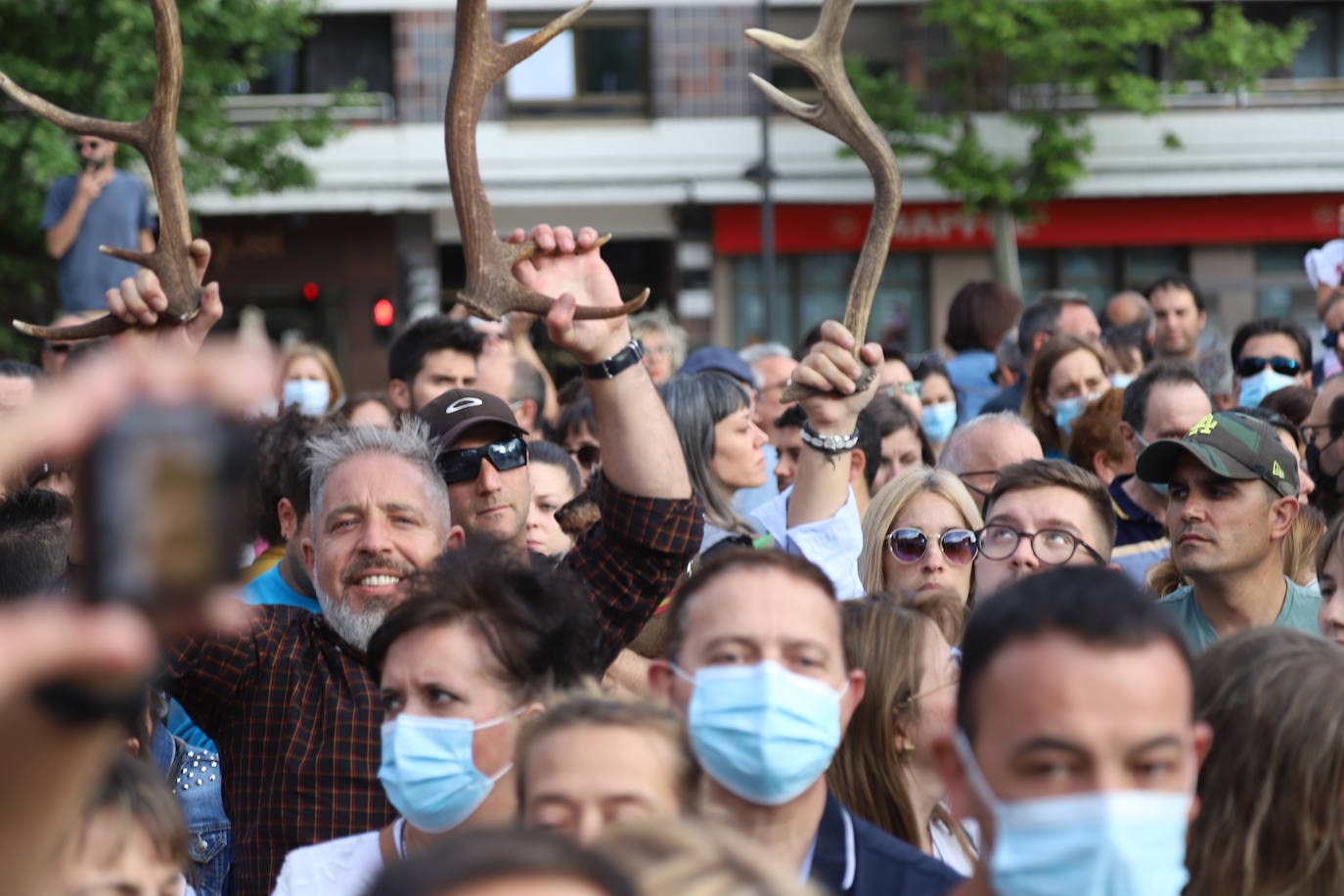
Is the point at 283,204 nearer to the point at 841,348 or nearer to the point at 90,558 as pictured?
the point at 841,348

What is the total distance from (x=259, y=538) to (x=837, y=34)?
259 centimetres

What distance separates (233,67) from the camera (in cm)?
2097

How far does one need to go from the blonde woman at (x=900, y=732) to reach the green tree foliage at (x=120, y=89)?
15166mm

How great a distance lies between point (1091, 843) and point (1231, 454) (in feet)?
9.98

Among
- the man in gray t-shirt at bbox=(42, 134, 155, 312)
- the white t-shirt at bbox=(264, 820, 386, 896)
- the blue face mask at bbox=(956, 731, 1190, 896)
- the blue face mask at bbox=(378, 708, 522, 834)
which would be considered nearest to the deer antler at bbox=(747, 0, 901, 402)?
the blue face mask at bbox=(378, 708, 522, 834)

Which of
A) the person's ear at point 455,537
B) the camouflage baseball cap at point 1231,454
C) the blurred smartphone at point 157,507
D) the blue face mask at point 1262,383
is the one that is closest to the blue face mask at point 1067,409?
the blue face mask at point 1262,383

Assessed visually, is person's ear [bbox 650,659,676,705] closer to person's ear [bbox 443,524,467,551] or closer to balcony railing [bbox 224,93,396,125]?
person's ear [bbox 443,524,467,551]

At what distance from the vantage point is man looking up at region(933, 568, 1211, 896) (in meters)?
2.69

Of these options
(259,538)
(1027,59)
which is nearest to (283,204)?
(1027,59)

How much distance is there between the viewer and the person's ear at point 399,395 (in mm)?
8094

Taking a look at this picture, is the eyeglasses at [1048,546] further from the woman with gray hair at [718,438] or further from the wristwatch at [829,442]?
the woman with gray hair at [718,438]

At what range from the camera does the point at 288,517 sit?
5508mm

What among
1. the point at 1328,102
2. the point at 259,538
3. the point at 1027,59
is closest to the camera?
the point at 259,538

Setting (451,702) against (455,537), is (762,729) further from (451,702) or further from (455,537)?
(455,537)
